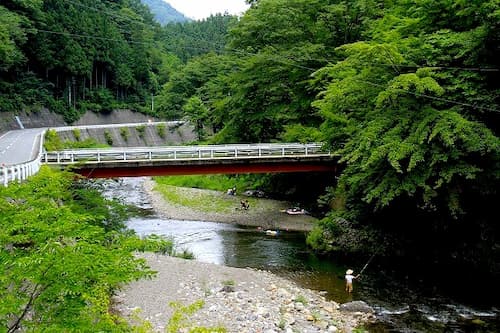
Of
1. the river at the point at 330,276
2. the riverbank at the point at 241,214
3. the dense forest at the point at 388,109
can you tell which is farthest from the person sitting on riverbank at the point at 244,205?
the dense forest at the point at 388,109

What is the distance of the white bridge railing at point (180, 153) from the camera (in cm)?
2278

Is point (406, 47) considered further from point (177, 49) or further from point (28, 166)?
point (177, 49)

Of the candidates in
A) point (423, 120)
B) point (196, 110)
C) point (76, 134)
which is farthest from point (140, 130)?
point (423, 120)

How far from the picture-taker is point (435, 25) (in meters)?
19.6

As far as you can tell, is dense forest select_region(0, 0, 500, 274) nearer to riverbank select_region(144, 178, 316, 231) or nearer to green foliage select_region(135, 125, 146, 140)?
riverbank select_region(144, 178, 316, 231)

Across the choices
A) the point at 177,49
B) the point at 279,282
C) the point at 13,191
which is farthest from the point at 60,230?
the point at 177,49

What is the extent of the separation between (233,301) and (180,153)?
12.1 m

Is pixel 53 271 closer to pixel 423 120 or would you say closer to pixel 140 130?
pixel 423 120

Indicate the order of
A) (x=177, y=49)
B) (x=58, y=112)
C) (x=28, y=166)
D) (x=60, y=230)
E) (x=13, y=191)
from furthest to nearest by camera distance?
1. (x=177, y=49)
2. (x=58, y=112)
3. (x=28, y=166)
4. (x=13, y=191)
5. (x=60, y=230)

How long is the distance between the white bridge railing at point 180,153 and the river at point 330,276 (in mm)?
4002

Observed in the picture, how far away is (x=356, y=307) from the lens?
1433cm

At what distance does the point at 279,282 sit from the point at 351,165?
6.44m

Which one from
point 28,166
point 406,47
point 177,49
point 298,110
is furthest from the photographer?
point 177,49

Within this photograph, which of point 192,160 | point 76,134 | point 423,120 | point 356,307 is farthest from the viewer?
point 76,134
